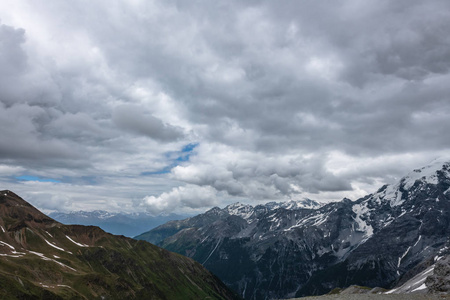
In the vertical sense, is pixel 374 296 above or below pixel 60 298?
above

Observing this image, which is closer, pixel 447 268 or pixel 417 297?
pixel 417 297

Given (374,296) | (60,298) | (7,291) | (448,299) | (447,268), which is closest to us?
(448,299)

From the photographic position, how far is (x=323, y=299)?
5422cm

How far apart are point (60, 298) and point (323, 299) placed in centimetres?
20412

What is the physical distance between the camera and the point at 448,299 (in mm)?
51438

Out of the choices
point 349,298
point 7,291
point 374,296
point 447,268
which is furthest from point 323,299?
point 7,291

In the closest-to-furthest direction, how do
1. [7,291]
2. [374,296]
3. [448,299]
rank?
[448,299], [374,296], [7,291]

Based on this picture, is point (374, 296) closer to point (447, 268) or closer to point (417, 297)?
point (417, 297)

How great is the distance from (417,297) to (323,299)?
16.0m

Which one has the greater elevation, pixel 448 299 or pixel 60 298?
pixel 448 299

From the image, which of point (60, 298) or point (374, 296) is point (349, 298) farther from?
point (60, 298)

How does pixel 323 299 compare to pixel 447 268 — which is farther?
pixel 447 268

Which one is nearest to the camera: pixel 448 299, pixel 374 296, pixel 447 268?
pixel 448 299

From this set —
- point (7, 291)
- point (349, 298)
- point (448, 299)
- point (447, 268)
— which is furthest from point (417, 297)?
point (7, 291)
